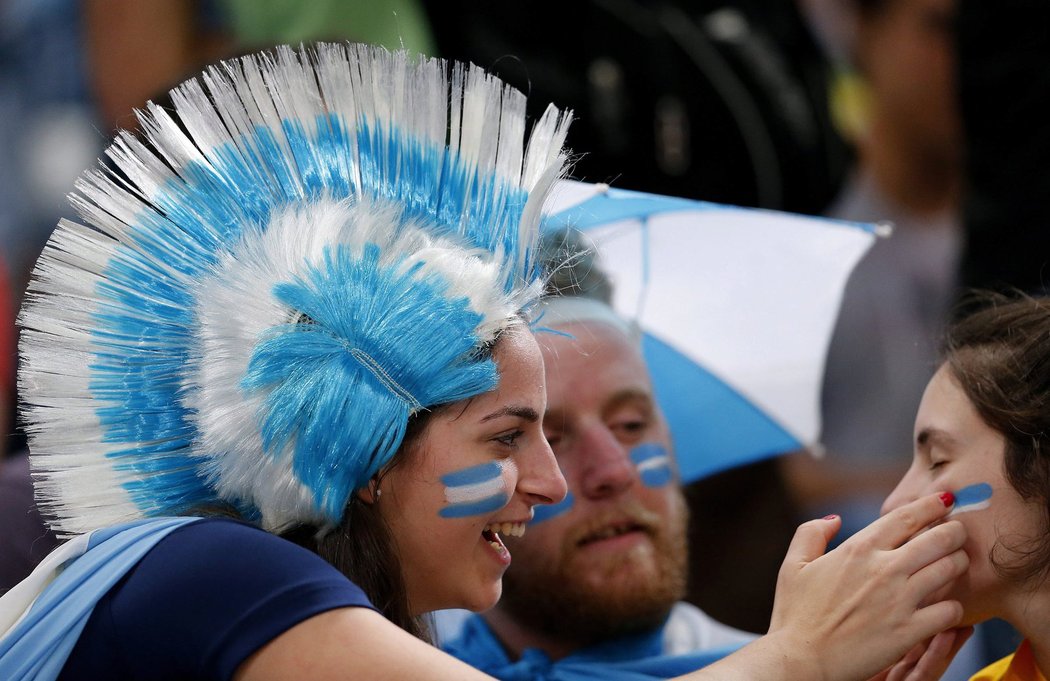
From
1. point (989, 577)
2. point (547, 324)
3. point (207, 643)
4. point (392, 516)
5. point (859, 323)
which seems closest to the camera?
point (207, 643)

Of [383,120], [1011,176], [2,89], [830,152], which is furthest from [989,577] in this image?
[2,89]

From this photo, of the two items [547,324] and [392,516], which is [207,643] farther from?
[547,324]

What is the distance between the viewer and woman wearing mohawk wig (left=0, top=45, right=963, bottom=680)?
159cm

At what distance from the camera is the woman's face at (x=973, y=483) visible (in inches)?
70.3

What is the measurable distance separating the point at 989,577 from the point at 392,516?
864 millimetres

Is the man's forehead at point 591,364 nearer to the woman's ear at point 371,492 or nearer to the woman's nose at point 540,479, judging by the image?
the woman's nose at point 540,479

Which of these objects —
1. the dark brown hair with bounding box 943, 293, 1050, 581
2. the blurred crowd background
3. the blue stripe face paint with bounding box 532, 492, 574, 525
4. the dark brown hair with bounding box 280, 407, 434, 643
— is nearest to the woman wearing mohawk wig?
the dark brown hair with bounding box 280, 407, 434, 643

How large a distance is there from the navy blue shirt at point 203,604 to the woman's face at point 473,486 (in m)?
0.24

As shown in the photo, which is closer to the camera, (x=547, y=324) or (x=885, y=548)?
(x=885, y=548)

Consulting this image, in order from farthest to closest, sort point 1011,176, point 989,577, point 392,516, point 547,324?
point 1011,176 → point 547,324 → point 989,577 → point 392,516

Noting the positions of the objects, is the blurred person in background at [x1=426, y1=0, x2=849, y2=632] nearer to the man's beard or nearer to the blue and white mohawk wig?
the man's beard

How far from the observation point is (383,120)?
5.72 ft

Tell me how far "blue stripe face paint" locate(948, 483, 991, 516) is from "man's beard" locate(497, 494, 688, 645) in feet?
2.12

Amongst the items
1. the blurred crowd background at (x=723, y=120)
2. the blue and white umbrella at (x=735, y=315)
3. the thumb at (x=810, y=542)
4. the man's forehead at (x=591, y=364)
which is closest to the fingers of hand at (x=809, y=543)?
the thumb at (x=810, y=542)
